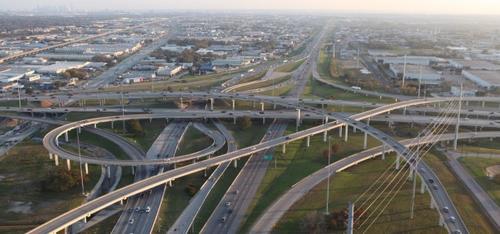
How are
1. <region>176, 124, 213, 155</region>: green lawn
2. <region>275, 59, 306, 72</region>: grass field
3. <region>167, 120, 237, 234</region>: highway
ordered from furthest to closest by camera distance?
1. <region>275, 59, 306, 72</region>: grass field
2. <region>176, 124, 213, 155</region>: green lawn
3. <region>167, 120, 237, 234</region>: highway

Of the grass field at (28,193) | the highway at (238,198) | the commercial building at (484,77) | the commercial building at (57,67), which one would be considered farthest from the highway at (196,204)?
the commercial building at (57,67)

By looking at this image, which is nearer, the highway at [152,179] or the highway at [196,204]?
the highway at [152,179]

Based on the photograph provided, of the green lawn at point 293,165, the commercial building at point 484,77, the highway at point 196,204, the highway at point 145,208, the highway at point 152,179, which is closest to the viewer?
the highway at point 152,179

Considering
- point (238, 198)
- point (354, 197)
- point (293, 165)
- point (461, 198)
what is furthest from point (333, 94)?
point (238, 198)

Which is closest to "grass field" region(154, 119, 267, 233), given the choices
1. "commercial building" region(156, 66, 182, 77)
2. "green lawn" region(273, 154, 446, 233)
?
"green lawn" region(273, 154, 446, 233)

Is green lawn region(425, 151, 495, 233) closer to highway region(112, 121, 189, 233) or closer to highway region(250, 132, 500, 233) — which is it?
highway region(250, 132, 500, 233)

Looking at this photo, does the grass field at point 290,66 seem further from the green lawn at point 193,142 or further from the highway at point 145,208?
the highway at point 145,208

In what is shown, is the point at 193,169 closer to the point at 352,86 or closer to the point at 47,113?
the point at 47,113

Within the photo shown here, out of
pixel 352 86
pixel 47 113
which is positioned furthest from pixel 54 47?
pixel 352 86
